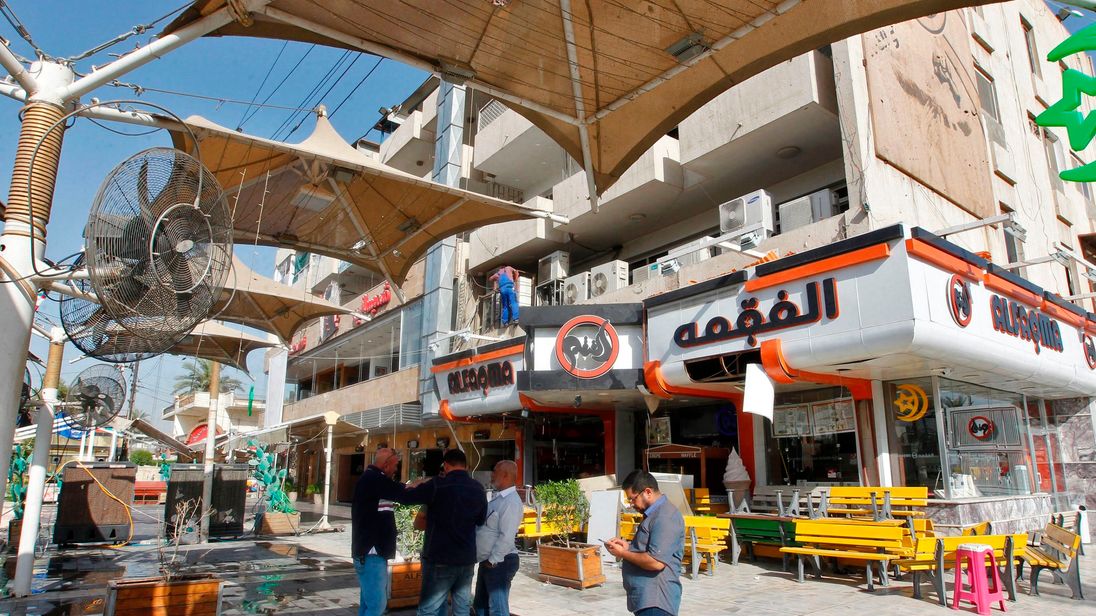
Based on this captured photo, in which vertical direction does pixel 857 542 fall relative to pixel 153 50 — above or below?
below

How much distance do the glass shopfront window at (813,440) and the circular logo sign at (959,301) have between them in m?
2.85

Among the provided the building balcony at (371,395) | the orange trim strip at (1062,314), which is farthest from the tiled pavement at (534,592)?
the building balcony at (371,395)

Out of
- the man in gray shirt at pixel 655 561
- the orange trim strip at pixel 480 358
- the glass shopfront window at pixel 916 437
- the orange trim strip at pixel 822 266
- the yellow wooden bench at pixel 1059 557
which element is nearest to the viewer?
the man in gray shirt at pixel 655 561

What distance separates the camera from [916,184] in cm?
1438

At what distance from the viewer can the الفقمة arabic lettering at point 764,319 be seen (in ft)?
36.8

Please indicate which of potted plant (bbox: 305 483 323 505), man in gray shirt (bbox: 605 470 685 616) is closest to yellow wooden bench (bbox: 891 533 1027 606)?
man in gray shirt (bbox: 605 470 685 616)

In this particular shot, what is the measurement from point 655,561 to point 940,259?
27.4 ft

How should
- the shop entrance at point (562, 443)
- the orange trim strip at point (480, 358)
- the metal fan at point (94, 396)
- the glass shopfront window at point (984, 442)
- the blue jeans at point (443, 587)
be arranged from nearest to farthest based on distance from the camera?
the blue jeans at point (443, 587), the glass shopfront window at point (984, 442), the metal fan at point (94, 396), the orange trim strip at point (480, 358), the shop entrance at point (562, 443)

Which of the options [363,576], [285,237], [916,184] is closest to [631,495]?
[363,576]

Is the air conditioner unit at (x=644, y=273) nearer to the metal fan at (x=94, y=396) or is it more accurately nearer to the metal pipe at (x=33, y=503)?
the metal fan at (x=94, y=396)

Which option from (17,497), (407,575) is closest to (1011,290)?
(407,575)

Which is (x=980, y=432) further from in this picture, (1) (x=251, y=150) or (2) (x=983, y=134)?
(1) (x=251, y=150)

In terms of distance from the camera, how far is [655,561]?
15.3 ft

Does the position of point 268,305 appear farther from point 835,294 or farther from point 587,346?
point 835,294
